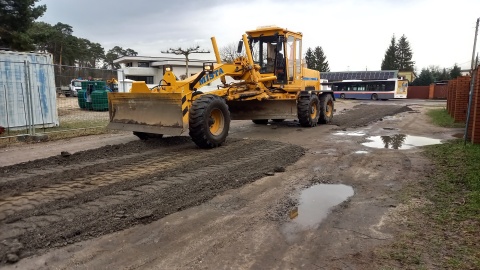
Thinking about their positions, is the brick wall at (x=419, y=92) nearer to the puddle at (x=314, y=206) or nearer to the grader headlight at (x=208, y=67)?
the grader headlight at (x=208, y=67)

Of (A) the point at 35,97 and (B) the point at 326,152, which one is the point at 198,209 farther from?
(A) the point at 35,97

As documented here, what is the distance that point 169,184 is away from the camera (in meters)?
5.61

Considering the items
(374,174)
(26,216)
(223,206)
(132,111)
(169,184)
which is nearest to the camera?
(26,216)

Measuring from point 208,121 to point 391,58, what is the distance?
3621 inches

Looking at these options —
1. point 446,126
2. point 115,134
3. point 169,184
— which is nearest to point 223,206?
point 169,184

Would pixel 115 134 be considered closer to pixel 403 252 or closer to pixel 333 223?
pixel 333 223

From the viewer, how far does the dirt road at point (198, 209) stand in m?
3.48

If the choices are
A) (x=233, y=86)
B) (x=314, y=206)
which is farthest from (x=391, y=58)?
(x=314, y=206)

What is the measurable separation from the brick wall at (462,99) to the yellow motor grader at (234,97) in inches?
212

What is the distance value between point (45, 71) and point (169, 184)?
9.50 m

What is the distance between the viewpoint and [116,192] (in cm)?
519

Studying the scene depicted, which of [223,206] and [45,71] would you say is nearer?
[223,206]

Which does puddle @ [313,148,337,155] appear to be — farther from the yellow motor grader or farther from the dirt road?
the yellow motor grader

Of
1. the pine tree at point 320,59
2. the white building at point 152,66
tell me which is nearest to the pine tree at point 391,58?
the pine tree at point 320,59
